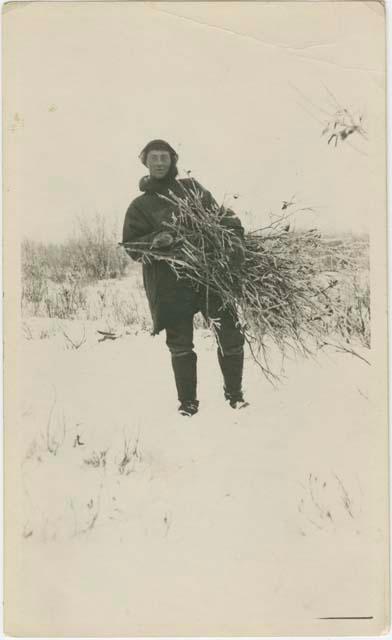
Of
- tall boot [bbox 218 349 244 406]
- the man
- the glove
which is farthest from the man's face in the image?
tall boot [bbox 218 349 244 406]

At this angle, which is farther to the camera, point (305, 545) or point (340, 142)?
Answer: point (340, 142)

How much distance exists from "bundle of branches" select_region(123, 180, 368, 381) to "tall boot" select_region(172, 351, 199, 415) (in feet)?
0.83

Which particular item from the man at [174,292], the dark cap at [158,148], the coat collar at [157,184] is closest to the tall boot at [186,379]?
the man at [174,292]

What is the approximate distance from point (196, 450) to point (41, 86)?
2158 millimetres

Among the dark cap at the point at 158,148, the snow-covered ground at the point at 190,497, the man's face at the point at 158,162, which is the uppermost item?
the dark cap at the point at 158,148

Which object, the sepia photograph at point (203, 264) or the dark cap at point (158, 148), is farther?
the dark cap at point (158, 148)

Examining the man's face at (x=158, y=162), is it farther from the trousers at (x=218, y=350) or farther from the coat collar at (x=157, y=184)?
the trousers at (x=218, y=350)

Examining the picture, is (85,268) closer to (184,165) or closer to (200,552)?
(184,165)

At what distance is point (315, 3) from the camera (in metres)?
3.80

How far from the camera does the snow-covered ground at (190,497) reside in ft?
11.5

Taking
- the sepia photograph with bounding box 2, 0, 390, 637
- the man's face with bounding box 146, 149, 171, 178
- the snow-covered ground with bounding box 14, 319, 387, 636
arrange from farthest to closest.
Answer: the man's face with bounding box 146, 149, 171, 178
the sepia photograph with bounding box 2, 0, 390, 637
the snow-covered ground with bounding box 14, 319, 387, 636

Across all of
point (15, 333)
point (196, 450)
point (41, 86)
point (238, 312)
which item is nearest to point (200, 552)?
point (196, 450)

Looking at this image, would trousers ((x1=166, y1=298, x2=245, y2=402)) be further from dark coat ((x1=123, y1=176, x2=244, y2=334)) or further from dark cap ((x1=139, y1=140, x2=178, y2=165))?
dark cap ((x1=139, y1=140, x2=178, y2=165))

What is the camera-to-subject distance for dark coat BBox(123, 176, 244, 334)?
3779 mm
